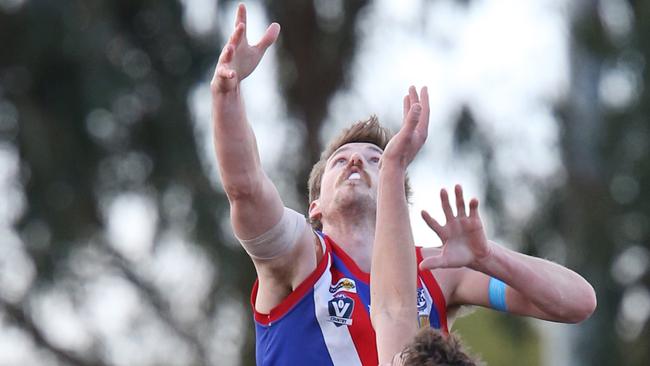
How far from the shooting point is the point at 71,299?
12.4 m

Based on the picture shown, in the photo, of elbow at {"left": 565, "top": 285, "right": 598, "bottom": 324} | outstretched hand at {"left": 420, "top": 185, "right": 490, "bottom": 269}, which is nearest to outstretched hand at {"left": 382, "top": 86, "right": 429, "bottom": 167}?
outstretched hand at {"left": 420, "top": 185, "right": 490, "bottom": 269}

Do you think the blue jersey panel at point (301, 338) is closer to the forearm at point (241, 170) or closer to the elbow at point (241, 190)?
the forearm at point (241, 170)

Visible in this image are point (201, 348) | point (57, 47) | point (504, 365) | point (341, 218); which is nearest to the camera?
point (341, 218)

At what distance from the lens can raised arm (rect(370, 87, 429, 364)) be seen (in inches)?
170

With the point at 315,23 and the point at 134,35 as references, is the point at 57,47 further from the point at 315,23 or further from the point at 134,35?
the point at 315,23

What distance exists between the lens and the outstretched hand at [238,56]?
13.9ft

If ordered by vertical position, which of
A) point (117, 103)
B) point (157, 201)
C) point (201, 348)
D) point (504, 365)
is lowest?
point (504, 365)

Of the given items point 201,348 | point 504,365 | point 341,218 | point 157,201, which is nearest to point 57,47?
point 157,201

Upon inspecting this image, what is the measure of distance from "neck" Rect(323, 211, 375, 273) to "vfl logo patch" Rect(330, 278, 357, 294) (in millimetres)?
135

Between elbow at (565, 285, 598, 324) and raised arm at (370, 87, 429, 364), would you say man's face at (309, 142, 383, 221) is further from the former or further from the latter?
elbow at (565, 285, 598, 324)

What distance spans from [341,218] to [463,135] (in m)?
6.42

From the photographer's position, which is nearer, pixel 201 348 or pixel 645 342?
pixel 645 342

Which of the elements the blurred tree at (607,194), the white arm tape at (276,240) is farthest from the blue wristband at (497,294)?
the blurred tree at (607,194)

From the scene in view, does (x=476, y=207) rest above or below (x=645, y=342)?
above
